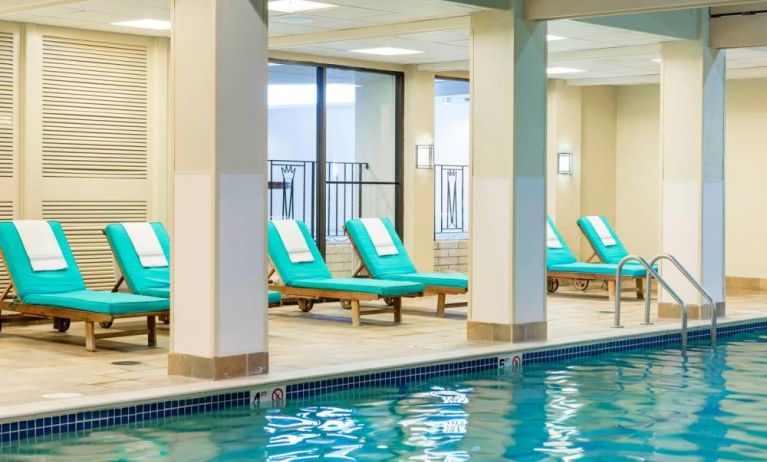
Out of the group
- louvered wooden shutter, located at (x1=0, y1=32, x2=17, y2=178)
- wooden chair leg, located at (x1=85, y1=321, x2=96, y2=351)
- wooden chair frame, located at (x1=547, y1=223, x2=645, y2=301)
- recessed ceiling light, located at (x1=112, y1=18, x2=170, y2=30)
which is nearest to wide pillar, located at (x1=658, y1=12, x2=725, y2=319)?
wooden chair frame, located at (x1=547, y1=223, x2=645, y2=301)

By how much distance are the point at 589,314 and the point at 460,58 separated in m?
3.68

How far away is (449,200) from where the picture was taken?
17438mm

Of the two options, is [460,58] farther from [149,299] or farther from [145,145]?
[149,299]

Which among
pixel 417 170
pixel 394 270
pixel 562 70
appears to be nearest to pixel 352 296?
pixel 394 270

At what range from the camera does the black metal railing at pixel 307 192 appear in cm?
1455

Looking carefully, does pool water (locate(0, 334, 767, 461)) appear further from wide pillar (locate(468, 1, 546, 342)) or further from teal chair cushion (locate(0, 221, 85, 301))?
teal chair cushion (locate(0, 221, 85, 301))

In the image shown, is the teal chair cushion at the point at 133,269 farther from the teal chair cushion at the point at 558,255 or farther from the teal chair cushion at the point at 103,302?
the teal chair cushion at the point at 558,255

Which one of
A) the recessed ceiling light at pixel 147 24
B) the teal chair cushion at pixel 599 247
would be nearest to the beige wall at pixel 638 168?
the teal chair cushion at pixel 599 247

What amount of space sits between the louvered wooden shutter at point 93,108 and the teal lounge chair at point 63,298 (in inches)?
49.7

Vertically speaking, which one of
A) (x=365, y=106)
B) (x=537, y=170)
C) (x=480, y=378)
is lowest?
(x=480, y=378)

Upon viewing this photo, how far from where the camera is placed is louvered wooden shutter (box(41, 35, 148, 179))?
11.9 metres

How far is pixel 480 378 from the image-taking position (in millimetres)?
9242

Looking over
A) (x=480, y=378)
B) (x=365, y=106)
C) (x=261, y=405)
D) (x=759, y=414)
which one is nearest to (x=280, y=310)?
(x=365, y=106)

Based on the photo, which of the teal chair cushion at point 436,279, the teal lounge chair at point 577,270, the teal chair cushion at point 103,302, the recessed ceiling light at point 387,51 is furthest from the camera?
the teal lounge chair at point 577,270
